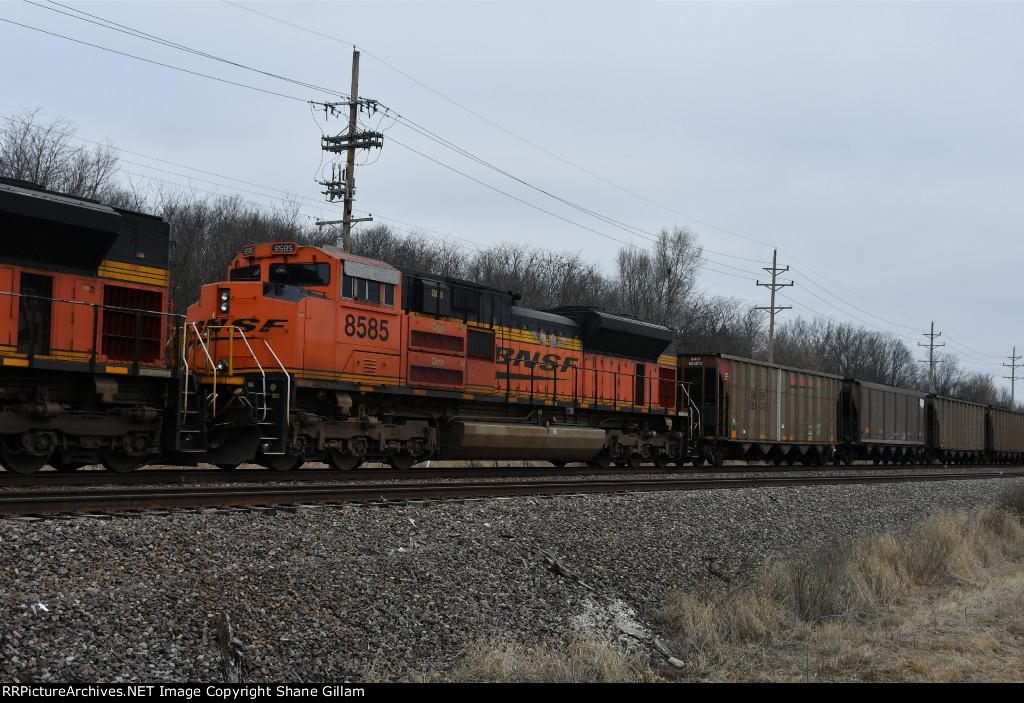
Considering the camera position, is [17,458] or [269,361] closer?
[17,458]

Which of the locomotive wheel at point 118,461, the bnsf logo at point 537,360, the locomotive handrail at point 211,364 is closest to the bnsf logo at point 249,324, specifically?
the locomotive handrail at point 211,364

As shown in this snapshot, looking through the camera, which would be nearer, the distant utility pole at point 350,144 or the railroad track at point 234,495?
the railroad track at point 234,495

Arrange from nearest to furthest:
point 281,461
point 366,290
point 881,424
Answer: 1. point 281,461
2. point 366,290
3. point 881,424

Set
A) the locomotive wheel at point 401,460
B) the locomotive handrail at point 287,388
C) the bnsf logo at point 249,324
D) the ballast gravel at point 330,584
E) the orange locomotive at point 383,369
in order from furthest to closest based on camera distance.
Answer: the locomotive wheel at point 401,460, the bnsf logo at point 249,324, the orange locomotive at point 383,369, the locomotive handrail at point 287,388, the ballast gravel at point 330,584

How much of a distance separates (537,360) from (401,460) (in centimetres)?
434

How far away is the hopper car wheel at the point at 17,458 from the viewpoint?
1143cm

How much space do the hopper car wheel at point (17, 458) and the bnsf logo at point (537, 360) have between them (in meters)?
8.95

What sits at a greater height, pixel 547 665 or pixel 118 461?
pixel 118 461

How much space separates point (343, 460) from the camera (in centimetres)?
1548

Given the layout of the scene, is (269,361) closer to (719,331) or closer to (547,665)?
(547,665)

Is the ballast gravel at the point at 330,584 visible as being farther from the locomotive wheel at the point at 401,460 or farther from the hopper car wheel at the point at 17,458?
the locomotive wheel at the point at 401,460

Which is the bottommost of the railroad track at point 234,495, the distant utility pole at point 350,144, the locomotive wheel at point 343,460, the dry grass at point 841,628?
the dry grass at point 841,628

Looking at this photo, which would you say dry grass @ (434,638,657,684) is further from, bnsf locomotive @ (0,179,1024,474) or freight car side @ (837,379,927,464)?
freight car side @ (837,379,927,464)

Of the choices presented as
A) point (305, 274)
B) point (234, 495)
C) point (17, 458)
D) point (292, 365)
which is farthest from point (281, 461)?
point (234, 495)
